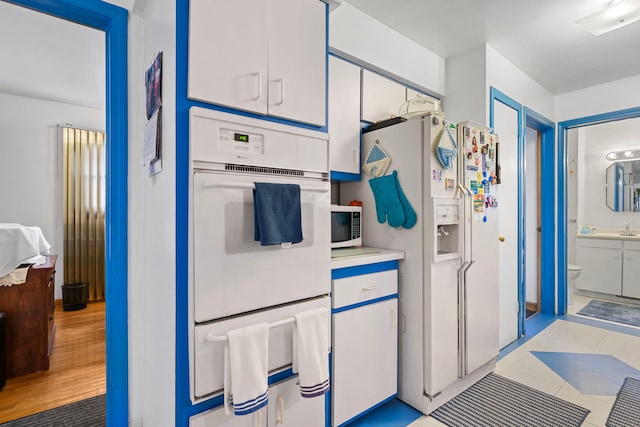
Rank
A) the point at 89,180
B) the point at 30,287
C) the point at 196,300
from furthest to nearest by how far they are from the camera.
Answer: the point at 89,180, the point at 30,287, the point at 196,300

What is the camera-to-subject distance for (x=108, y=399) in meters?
1.65

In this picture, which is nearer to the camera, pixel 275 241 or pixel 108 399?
pixel 275 241

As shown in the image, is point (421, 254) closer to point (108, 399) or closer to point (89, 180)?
point (108, 399)

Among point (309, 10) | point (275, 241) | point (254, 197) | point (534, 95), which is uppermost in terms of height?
point (534, 95)

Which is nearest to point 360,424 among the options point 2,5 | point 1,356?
point 1,356

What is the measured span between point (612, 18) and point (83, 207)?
18.1 ft

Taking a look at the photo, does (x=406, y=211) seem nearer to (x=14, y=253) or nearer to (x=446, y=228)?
(x=446, y=228)

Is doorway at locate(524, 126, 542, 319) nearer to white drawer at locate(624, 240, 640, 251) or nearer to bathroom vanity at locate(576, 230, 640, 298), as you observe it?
bathroom vanity at locate(576, 230, 640, 298)

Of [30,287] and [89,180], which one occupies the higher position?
[89,180]

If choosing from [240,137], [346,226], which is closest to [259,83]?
Answer: [240,137]

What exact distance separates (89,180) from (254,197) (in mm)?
4146

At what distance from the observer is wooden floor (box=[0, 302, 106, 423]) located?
1998 millimetres

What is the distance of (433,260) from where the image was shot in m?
1.90

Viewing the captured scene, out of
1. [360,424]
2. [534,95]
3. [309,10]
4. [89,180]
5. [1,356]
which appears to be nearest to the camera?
[309,10]
